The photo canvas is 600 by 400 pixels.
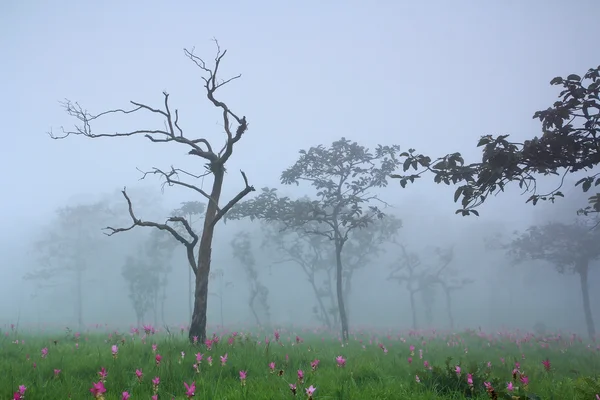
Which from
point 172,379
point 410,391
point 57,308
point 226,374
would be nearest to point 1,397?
point 172,379

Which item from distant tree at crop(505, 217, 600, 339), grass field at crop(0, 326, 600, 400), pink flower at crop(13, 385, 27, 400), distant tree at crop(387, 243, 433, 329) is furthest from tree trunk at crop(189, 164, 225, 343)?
distant tree at crop(387, 243, 433, 329)

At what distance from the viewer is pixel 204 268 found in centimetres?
923

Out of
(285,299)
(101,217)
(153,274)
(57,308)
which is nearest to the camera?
(153,274)

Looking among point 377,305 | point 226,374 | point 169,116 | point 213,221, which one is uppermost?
point 169,116

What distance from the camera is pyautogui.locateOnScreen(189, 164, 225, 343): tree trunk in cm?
862

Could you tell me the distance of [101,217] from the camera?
46.4 meters

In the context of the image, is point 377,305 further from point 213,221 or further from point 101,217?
point 213,221

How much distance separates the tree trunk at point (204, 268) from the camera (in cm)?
862

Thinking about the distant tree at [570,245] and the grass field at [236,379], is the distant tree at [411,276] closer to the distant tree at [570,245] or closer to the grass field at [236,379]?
the distant tree at [570,245]

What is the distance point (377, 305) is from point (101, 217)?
66.0 meters

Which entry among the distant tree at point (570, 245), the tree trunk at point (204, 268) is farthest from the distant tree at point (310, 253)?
the distant tree at point (570, 245)

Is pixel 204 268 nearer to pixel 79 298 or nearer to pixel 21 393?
pixel 21 393

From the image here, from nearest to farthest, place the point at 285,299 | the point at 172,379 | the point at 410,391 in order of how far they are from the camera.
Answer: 1. the point at 410,391
2. the point at 172,379
3. the point at 285,299

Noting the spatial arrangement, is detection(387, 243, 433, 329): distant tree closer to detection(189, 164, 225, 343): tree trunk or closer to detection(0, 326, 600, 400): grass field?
detection(189, 164, 225, 343): tree trunk
